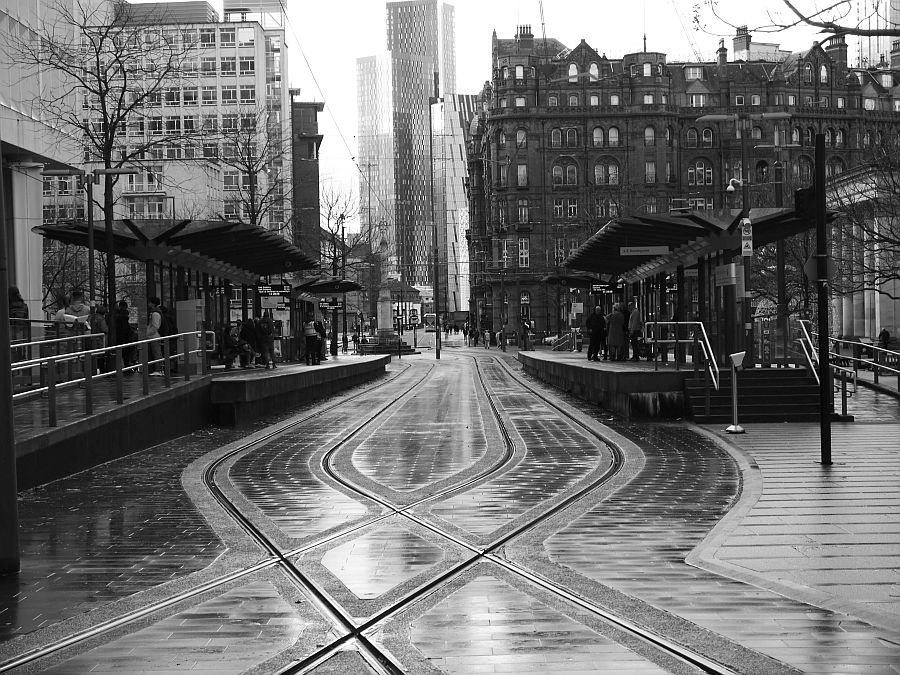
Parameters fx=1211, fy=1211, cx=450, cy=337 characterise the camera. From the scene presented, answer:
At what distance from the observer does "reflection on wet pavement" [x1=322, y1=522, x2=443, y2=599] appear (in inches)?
296

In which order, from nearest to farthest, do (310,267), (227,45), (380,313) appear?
(310,267)
(380,313)
(227,45)

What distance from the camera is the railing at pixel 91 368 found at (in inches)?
508

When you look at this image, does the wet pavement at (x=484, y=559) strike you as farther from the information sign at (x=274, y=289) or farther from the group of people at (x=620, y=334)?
the information sign at (x=274, y=289)

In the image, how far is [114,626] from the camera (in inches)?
254

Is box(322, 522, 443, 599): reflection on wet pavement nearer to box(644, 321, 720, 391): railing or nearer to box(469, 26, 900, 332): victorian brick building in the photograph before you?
box(644, 321, 720, 391): railing

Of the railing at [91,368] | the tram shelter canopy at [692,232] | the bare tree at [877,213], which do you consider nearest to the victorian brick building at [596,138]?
the bare tree at [877,213]

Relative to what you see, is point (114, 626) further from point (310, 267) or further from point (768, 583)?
point (310, 267)

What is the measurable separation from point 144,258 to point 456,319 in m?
162

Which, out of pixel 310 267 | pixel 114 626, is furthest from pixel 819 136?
pixel 310 267

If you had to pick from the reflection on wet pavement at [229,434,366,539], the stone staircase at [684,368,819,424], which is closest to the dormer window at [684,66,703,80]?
the stone staircase at [684,368,819,424]

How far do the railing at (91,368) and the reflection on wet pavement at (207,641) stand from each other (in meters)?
6.15

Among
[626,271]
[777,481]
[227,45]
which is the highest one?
[227,45]

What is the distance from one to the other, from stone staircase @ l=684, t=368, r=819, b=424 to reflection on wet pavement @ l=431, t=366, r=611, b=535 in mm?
2229

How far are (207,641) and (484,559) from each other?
100 inches
